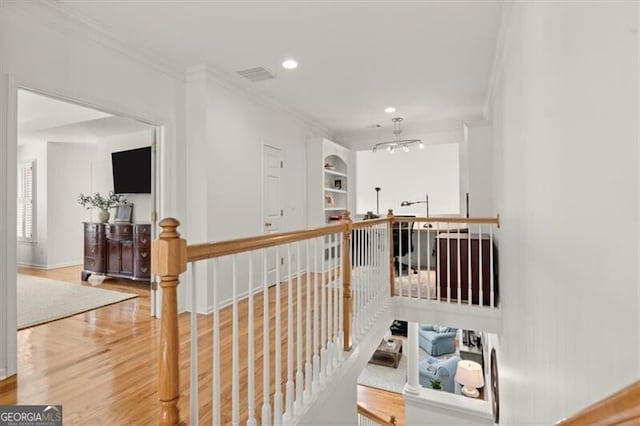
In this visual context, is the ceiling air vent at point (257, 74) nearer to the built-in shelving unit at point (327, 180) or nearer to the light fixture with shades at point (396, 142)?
the built-in shelving unit at point (327, 180)

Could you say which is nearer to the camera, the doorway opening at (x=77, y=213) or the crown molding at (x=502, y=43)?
the crown molding at (x=502, y=43)

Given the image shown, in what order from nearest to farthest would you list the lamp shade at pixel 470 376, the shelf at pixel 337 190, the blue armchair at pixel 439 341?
1. the lamp shade at pixel 470 376
2. the shelf at pixel 337 190
3. the blue armchair at pixel 439 341

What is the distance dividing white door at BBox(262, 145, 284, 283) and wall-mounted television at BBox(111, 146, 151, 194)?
7.13ft

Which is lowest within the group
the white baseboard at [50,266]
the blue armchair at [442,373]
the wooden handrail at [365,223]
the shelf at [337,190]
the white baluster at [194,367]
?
the blue armchair at [442,373]

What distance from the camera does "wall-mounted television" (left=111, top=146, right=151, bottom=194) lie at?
5.55m

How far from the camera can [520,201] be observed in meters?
2.38

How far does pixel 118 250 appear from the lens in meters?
5.38

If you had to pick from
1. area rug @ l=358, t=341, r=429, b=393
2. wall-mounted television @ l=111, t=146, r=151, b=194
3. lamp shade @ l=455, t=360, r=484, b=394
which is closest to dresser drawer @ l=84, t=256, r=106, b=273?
wall-mounted television @ l=111, t=146, r=151, b=194

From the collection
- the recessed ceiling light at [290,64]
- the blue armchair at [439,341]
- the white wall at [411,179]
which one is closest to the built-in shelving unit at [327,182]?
the white wall at [411,179]

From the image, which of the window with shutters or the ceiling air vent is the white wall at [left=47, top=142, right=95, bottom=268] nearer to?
the window with shutters

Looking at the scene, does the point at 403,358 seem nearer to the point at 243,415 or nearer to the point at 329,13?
the point at 243,415

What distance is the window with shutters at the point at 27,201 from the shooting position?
6.76m

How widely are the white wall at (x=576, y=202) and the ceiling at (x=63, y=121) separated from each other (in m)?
4.58

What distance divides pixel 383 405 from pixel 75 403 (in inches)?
220
